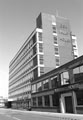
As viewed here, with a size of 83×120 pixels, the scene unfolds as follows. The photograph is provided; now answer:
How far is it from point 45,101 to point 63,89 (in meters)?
9.38

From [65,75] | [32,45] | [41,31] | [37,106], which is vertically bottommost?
[37,106]

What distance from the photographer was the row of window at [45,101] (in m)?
31.9

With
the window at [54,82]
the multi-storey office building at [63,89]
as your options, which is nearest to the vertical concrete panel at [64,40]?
the multi-storey office building at [63,89]

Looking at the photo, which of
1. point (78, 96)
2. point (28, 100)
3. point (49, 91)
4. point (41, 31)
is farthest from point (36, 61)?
point (78, 96)

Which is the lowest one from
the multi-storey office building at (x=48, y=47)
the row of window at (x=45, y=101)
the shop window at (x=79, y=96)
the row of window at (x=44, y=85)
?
the row of window at (x=45, y=101)

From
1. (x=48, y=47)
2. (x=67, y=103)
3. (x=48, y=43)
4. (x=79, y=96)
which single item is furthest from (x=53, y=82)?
(x=48, y=43)

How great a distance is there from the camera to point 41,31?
198 ft

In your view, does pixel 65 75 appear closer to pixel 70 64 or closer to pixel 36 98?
pixel 70 64

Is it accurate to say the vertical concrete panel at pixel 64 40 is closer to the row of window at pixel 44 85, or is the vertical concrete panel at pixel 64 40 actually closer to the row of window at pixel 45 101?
the row of window at pixel 44 85

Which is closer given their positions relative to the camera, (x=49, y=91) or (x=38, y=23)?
(x=49, y=91)

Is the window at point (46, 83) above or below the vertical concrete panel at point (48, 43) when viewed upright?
below

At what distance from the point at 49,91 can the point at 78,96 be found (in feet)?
32.0

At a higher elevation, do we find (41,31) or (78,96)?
(41,31)

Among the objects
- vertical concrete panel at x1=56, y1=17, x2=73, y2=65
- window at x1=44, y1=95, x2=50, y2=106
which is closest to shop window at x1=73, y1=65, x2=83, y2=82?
window at x1=44, y1=95, x2=50, y2=106
